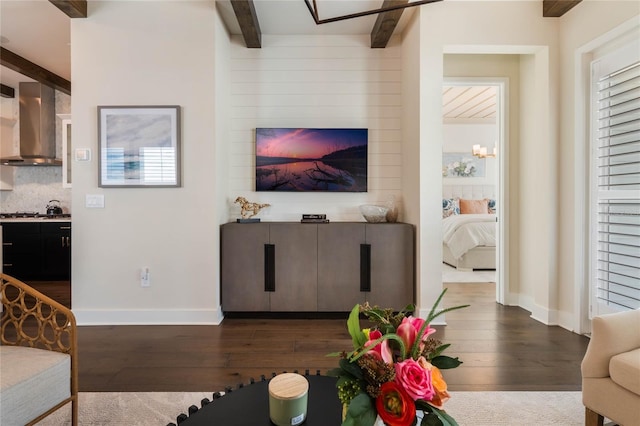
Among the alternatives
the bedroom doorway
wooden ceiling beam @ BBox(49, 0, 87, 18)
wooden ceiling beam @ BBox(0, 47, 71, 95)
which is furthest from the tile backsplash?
the bedroom doorway

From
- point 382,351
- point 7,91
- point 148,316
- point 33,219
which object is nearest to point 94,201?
point 148,316

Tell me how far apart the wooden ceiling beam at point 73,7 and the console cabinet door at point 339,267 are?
3.06 m

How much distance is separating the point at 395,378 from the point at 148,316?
325 centimetres

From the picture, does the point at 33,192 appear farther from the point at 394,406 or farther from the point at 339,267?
the point at 394,406

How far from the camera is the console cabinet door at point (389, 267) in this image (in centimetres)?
353

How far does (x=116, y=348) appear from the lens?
111 inches

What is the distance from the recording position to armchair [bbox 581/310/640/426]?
60.2 inches

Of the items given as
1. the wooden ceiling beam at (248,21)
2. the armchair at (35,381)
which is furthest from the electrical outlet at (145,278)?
the wooden ceiling beam at (248,21)

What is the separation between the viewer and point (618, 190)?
2824 mm

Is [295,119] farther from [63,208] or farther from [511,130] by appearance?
[63,208]

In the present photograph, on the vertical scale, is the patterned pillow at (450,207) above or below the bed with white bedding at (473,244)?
above

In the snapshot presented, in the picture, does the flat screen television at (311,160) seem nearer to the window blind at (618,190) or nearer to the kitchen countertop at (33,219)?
the window blind at (618,190)

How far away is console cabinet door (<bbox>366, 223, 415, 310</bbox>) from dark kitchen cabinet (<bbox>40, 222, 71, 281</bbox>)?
179 inches

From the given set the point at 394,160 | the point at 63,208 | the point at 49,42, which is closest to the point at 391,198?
the point at 394,160
